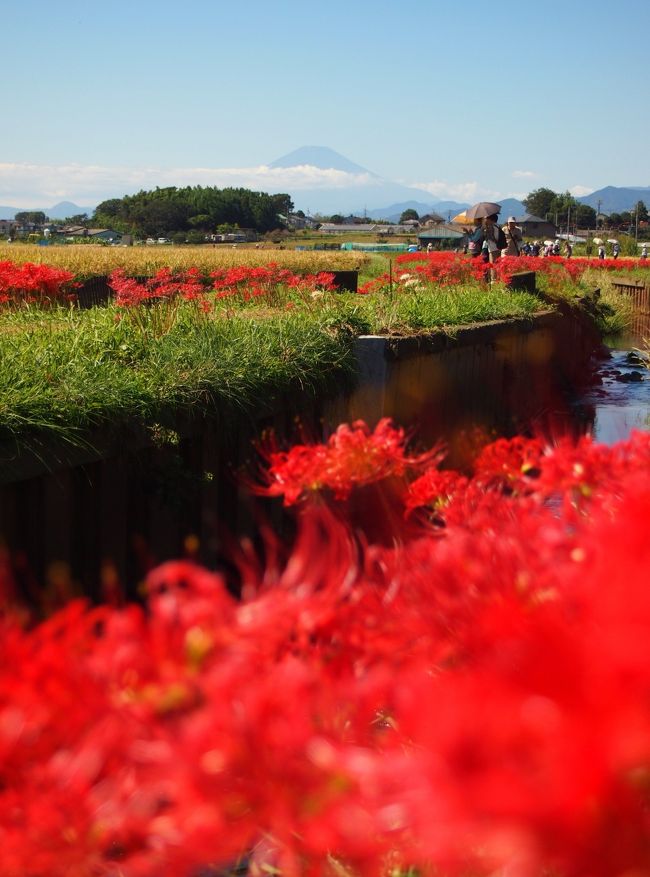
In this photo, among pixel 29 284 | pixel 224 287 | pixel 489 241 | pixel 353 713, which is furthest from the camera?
pixel 489 241

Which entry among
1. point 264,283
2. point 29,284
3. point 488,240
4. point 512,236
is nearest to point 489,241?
point 488,240

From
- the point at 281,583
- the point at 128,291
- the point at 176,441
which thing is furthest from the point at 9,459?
the point at 128,291

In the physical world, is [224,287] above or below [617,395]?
above

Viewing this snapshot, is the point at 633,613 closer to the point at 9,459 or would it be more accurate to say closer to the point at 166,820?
the point at 166,820

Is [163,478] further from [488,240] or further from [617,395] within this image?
[488,240]

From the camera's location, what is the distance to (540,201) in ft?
569

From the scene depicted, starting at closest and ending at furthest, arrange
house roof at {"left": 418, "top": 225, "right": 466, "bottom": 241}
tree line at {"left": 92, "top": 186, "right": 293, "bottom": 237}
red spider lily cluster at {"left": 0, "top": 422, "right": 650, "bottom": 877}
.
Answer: red spider lily cluster at {"left": 0, "top": 422, "right": 650, "bottom": 877}
house roof at {"left": 418, "top": 225, "right": 466, "bottom": 241}
tree line at {"left": 92, "top": 186, "right": 293, "bottom": 237}

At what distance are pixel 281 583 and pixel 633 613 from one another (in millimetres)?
447

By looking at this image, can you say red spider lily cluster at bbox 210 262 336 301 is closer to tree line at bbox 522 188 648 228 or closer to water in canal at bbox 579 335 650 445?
water in canal at bbox 579 335 650 445

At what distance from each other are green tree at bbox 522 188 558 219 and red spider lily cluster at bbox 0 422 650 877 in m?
177

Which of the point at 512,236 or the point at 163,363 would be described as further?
the point at 512,236

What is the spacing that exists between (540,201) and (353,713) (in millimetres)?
181110

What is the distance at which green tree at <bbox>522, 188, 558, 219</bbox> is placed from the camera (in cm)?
17212

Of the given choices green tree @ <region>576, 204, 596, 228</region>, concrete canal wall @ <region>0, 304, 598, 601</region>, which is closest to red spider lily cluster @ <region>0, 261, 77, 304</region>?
concrete canal wall @ <region>0, 304, 598, 601</region>
